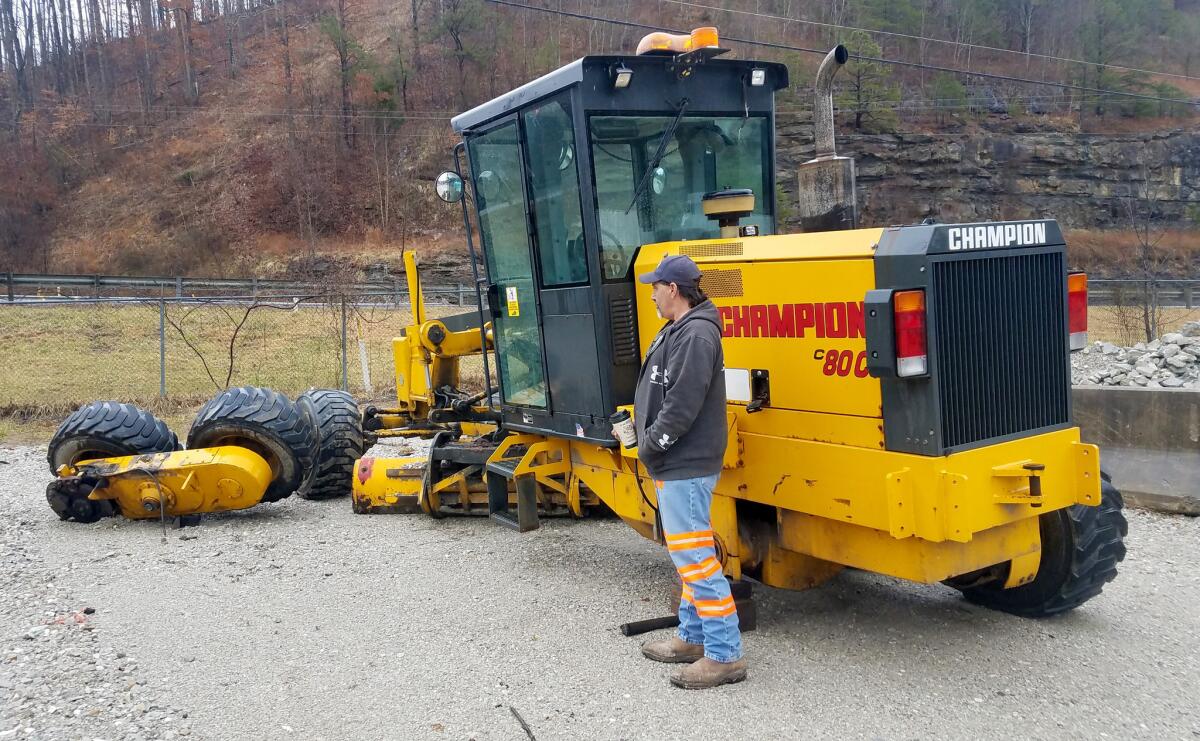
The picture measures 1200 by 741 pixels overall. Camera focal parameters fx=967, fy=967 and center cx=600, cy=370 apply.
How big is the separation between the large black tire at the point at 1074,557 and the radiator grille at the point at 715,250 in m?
2.02

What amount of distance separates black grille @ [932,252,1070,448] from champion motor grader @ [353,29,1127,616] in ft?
0.04

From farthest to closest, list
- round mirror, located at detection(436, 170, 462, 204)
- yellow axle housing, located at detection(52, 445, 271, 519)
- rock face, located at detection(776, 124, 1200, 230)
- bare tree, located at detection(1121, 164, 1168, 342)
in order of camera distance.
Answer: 1. rock face, located at detection(776, 124, 1200, 230)
2. bare tree, located at detection(1121, 164, 1168, 342)
3. yellow axle housing, located at detection(52, 445, 271, 519)
4. round mirror, located at detection(436, 170, 462, 204)

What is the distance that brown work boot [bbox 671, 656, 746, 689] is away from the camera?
4.22m

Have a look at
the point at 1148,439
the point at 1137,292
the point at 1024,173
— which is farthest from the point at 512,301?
the point at 1024,173

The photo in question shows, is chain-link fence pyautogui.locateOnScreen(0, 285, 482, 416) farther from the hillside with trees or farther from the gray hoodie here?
the hillside with trees

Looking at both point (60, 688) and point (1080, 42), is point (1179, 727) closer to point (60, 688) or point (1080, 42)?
point (60, 688)

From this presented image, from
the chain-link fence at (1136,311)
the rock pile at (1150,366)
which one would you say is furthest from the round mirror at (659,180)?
the chain-link fence at (1136,311)

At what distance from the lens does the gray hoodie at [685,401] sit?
13.5 ft

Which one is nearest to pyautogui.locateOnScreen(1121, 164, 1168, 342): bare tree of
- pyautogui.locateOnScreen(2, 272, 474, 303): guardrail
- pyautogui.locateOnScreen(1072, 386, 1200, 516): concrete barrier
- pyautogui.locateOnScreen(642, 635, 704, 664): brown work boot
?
pyautogui.locateOnScreen(2, 272, 474, 303): guardrail

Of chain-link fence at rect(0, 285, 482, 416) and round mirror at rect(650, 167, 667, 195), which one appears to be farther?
chain-link fence at rect(0, 285, 482, 416)

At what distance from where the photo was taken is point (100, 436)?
739 centimetres

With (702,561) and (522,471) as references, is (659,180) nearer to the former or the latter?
(522,471)

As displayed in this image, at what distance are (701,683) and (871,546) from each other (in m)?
0.97

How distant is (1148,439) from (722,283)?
13.5 ft
